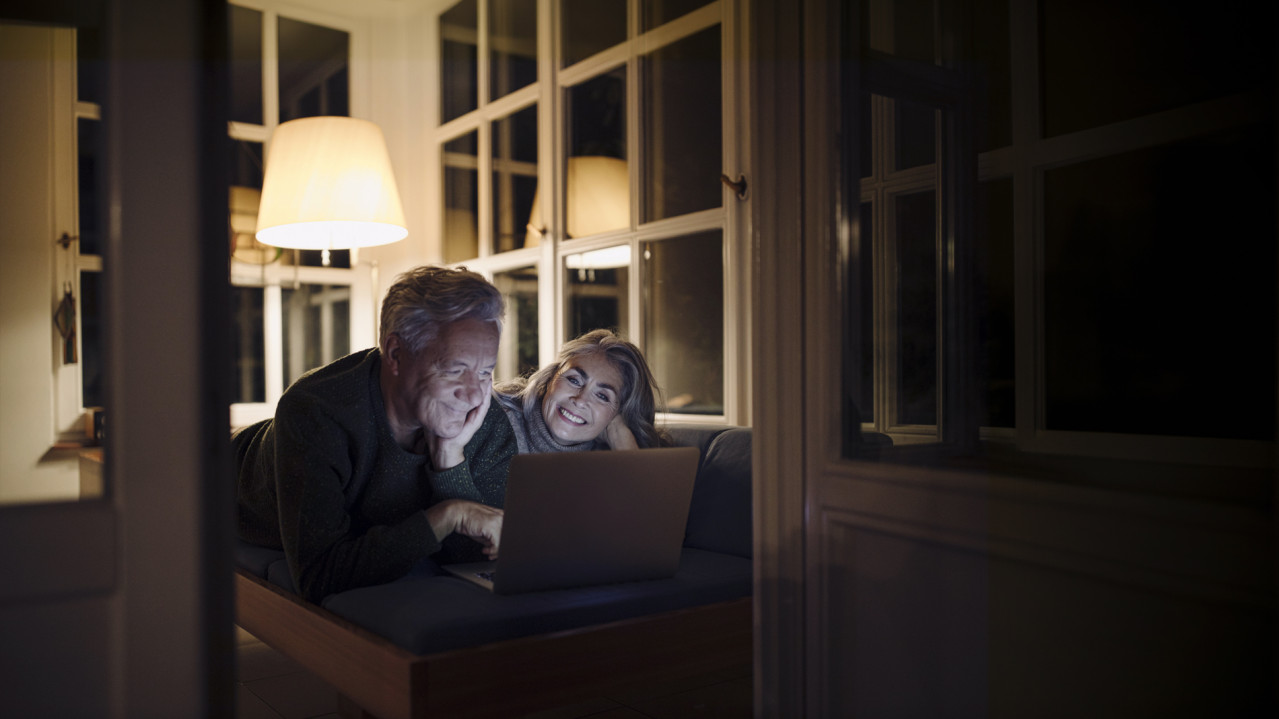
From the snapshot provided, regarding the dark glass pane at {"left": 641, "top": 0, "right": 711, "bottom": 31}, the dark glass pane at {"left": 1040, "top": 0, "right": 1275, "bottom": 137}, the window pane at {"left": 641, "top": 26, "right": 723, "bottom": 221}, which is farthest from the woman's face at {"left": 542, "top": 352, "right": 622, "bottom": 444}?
the dark glass pane at {"left": 1040, "top": 0, "right": 1275, "bottom": 137}

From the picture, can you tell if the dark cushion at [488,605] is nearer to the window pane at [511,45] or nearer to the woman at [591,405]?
the woman at [591,405]

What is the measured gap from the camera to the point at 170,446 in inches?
26.5

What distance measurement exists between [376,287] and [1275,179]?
423 cm

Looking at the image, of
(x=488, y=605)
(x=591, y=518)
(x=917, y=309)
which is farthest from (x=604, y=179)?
(x=917, y=309)

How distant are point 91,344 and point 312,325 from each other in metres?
3.85

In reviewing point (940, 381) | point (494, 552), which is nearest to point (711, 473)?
point (494, 552)

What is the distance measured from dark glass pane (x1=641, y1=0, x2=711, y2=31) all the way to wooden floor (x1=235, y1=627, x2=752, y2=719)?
1.96 meters

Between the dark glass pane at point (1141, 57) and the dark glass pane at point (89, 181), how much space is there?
87cm

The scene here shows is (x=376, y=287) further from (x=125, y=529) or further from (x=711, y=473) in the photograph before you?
(x=125, y=529)

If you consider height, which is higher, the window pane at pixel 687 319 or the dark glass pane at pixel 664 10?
the dark glass pane at pixel 664 10

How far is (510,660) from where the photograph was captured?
143 centimetres

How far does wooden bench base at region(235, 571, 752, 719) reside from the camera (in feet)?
4.46

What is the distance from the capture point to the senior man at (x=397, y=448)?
1.68 metres

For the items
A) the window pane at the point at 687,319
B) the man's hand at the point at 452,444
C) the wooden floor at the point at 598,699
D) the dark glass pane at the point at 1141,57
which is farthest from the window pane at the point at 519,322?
the dark glass pane at the point at 1141,57
